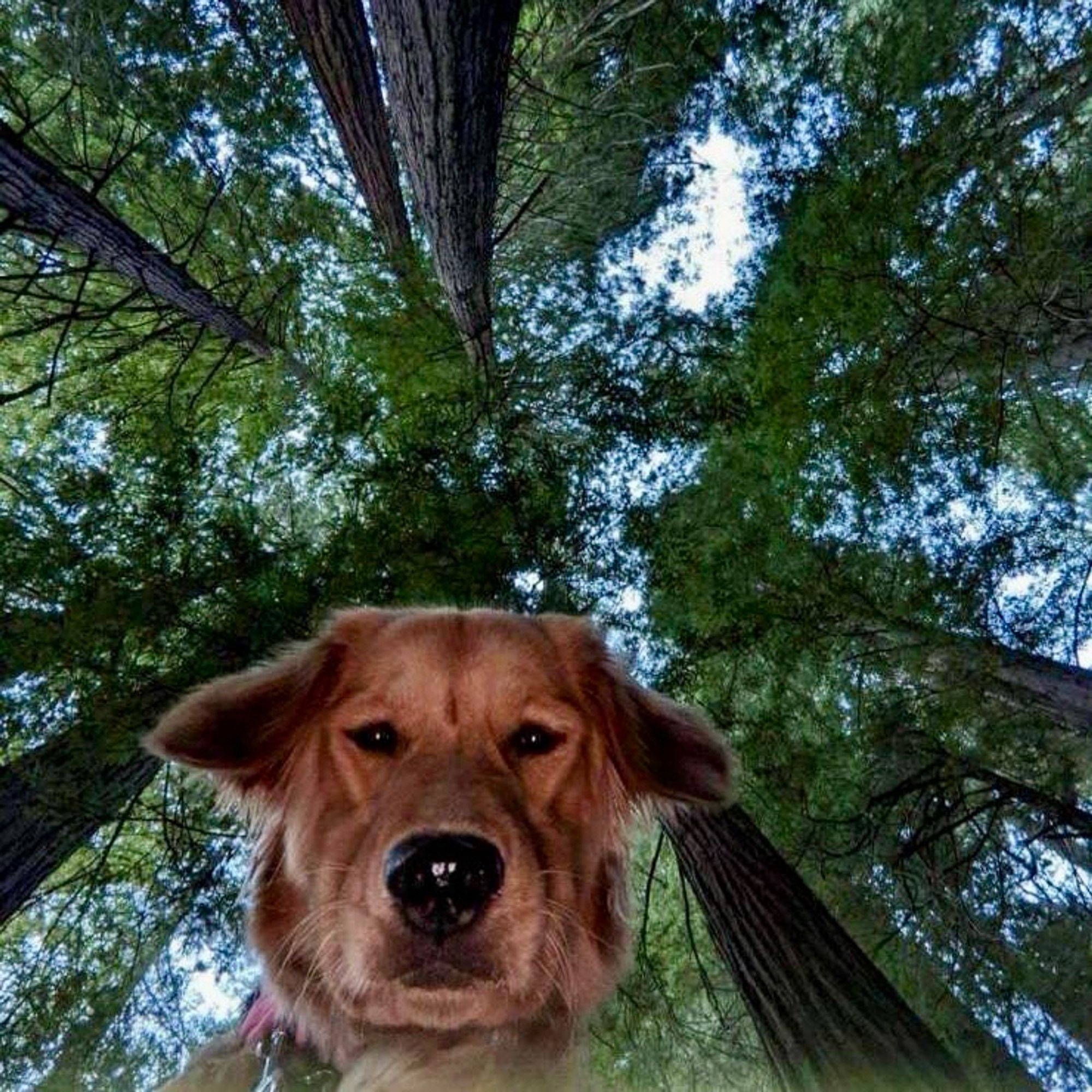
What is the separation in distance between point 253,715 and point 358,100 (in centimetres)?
471

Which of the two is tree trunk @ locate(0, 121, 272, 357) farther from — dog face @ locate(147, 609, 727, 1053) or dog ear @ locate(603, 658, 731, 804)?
dog ear @ locate(603, 658, 731, 804)

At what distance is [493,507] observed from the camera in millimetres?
6270

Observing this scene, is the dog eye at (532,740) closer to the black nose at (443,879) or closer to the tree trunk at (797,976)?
the black nose at (443,879)

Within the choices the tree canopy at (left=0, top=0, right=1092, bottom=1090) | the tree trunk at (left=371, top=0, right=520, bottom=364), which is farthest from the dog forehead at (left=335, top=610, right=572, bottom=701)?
the tree trunk at (left=371, top=0, right=520, bottom=364)

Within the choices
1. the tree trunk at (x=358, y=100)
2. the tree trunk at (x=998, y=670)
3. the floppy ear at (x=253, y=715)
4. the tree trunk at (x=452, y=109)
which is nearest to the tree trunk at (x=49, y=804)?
the floppy ear at (x=253, y=715)

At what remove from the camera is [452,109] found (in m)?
4.56

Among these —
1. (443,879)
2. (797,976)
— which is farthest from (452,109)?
(797,976)

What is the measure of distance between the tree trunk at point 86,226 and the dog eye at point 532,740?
3.99m

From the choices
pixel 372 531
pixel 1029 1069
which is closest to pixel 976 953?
pixel 1029 1069

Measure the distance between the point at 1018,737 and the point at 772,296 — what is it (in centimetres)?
427

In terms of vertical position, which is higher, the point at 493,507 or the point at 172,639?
the point at 493,507

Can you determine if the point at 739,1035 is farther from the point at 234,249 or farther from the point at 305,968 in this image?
the point at 234,249

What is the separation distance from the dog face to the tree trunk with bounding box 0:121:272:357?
3.40 meters

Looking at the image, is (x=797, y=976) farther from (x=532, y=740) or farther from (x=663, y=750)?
(x=532, y=740)
